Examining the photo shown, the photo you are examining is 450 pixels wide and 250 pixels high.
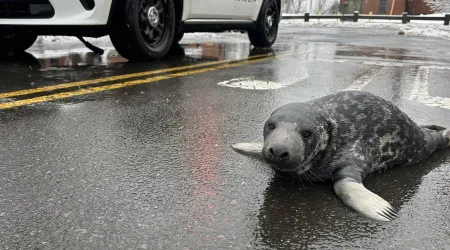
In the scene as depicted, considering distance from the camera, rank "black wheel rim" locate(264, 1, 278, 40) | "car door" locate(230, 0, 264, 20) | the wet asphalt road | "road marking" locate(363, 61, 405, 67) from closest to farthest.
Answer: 1. the wet asphalt road
2. "road marking" locate(363, 61, 405, 67)
3. "car door" locate(230, 0, 264, 20)
4. "black wheel rim" locate(264, 1, 278, 40)

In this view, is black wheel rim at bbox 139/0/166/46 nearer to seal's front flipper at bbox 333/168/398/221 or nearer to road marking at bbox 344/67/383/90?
road marking at bbox 344/67/383/90

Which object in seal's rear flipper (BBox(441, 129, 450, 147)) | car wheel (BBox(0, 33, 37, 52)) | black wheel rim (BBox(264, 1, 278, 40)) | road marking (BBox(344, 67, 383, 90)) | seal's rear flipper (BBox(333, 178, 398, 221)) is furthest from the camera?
black wheel rim (BBox(264, 1, 278, 40))

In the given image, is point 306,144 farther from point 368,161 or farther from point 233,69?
point 233,69

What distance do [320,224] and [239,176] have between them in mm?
548

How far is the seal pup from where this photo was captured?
1794mm

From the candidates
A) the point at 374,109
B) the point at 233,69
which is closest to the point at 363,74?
the point at 233,69

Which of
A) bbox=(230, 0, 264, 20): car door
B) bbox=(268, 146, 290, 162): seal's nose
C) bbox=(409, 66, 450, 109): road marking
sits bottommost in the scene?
bbox=(409, 66, 450, 109): road marking

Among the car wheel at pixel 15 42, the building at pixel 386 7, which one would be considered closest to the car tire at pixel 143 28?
the car wheel at pixel 15 42

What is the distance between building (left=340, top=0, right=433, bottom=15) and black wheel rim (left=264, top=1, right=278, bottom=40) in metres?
40.4

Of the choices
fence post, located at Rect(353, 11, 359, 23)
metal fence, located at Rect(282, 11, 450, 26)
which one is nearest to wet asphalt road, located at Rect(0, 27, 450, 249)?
metal fence, located at Rect(282, 11, 450, 26)

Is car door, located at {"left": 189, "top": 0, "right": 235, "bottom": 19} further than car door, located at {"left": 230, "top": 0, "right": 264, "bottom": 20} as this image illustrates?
No

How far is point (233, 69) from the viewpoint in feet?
19.0

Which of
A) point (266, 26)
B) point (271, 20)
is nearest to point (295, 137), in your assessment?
point (266, 26)

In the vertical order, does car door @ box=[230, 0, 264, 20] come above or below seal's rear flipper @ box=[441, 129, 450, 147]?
above
